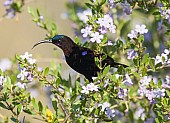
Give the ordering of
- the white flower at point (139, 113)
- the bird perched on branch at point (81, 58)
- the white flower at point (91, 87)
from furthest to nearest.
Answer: the white flower at point (139, 113) → the bird perched on branch at point (81, 58) → the white flower at point (91, 87)

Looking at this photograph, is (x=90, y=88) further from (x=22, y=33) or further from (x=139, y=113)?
(x=22, y=33)

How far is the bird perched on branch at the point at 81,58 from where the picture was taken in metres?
1.72

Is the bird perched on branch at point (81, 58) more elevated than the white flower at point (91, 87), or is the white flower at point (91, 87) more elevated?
the bird perched on branch at point (81, 58)

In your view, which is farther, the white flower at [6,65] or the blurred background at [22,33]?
the blurred background at [22,33]

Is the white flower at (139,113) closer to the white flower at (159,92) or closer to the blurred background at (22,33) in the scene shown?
the white flower at (159,92)

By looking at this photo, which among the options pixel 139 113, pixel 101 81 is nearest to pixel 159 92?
pixel 101 81

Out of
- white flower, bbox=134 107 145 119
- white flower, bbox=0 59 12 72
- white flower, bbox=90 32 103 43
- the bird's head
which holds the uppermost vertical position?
white flower, bbox=0 59 12 72

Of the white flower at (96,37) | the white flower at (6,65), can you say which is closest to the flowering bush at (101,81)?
the white flower at (96,37)

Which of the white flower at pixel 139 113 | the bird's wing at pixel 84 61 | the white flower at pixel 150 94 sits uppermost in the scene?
the bird's wing at pixel 84 61

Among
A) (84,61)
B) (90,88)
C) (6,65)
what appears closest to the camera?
(90,88)

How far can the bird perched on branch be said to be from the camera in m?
1.72

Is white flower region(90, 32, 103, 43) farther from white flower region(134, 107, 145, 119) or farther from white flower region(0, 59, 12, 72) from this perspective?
white flower region(0, 59, 12, 72)

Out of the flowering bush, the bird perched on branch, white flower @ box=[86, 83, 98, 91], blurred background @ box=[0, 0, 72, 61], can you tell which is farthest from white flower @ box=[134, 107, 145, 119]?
blurred background @ box=[0, 0, 72, 61]

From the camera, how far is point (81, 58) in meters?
1.75
